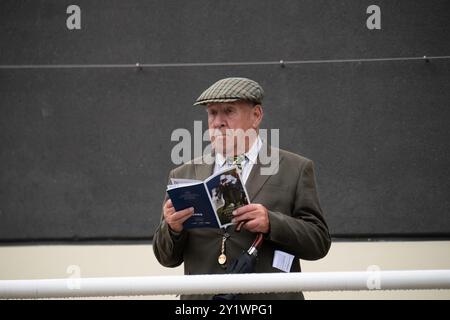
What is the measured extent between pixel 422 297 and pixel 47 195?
7.70 feet

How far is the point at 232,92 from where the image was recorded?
7.56 ft

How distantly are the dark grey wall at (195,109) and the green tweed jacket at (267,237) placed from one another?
2028 mm

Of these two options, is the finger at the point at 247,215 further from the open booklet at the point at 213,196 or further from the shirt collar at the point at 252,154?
the shirt collar at the point at 252,154

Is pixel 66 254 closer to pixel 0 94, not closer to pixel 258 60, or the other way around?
pixel 0 94

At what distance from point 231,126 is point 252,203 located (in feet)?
0.86

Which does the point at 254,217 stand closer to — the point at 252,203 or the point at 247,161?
the point at 252,203

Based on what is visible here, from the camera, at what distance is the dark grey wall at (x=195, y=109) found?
430 centimetres

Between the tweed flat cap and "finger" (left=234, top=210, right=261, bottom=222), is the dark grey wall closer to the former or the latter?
the tweed flat cap

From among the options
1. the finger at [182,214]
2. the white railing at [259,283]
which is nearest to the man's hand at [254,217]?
the finger at [182,214]

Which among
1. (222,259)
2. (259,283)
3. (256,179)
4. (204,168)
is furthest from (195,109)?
(259,283)

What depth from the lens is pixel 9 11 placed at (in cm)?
452

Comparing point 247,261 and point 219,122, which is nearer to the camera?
point 247,261

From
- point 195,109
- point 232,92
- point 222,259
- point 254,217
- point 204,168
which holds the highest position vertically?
point 232,92
